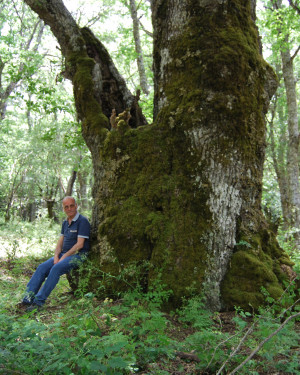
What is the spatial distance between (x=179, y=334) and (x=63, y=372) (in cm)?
156

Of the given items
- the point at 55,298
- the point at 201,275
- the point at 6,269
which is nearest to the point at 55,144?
the point at 6,269

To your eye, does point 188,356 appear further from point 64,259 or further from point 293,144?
point 293,144

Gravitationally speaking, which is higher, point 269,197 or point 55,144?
point 55,144

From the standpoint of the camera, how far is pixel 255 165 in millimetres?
4785

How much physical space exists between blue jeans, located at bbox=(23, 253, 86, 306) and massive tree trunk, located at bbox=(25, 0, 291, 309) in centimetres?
37

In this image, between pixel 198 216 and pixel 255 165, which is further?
pixel 255 165

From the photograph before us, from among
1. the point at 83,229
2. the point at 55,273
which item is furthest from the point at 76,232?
the point at 55,273

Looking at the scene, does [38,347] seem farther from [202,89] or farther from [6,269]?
[6,269]

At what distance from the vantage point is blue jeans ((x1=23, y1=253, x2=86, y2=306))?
14.9 feet

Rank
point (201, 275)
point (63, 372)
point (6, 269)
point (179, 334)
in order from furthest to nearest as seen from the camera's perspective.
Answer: point (6, 269)
point (201, 275)
point (179, 334)
point (63, 372)

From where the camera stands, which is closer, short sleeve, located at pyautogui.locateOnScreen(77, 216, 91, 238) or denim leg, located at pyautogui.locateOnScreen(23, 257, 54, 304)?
denim leg, located at pyautogui.locateOnScreen(23, 257, 54, 304)

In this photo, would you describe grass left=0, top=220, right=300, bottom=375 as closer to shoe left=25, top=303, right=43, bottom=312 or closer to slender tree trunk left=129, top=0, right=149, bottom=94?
shoe left=25, top=303, right=43, bottom=312

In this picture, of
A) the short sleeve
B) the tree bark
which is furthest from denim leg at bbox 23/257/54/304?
the tree bark

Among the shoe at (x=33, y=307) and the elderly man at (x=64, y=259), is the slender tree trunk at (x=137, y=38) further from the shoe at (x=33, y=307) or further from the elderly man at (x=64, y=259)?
the shoe at (x=33, y=307)
